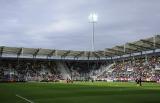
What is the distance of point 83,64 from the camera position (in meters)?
123

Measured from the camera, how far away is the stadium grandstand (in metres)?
89.8

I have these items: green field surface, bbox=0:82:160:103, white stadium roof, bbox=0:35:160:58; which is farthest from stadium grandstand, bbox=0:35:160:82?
green field surface, bbox=0:82:160:103

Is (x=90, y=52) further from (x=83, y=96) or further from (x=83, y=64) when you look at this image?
(x=83, y=96)

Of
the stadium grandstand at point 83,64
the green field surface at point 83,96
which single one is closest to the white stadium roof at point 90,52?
the stadium grandstand at point 83,64

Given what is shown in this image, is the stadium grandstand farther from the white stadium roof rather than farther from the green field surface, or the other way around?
the green field surface

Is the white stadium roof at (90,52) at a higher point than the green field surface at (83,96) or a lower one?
higher

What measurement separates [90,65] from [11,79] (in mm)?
34252

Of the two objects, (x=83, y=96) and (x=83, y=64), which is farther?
(x=83, y=64)

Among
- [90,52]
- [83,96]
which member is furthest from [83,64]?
[83,96]

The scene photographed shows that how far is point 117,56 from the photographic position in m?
112

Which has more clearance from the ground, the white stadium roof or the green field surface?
the white stadium roof

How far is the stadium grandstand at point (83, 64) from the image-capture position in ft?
295

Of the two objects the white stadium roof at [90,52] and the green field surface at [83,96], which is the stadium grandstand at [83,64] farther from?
the green field surface at [83,96]

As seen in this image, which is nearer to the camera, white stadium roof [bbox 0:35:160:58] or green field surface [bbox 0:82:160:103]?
green field surface [bbox 0:82:160:103]
